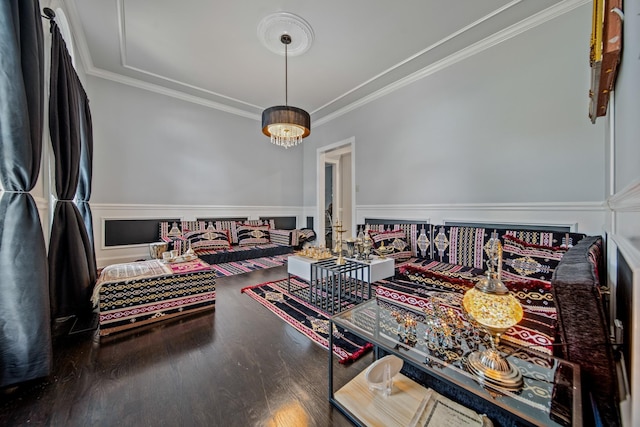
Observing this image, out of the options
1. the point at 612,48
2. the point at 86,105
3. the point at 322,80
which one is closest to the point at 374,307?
the point at 612,48

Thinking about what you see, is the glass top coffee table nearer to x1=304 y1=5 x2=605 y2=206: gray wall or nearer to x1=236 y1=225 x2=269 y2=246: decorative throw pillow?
x1=304 y1=5 x2=605 y2=206: gray wall

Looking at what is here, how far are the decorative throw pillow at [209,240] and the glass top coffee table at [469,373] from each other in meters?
3.35

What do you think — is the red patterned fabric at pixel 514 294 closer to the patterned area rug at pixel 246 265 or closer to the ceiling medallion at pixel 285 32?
the patterned area rug at pixel 246 265

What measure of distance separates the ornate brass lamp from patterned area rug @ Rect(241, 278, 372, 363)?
2.65ft

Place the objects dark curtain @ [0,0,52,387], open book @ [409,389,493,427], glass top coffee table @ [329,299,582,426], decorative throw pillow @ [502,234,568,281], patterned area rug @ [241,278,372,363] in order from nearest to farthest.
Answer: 1. glass top coffee table @ [329,299,582,426]
2. open book @ [409,389,493,427]
3. dark curtain @ [0,0,52,387]
4. patterned area rug @ [241,278,372,363]
5. decorative throw pillow @ [502,234,568,281]

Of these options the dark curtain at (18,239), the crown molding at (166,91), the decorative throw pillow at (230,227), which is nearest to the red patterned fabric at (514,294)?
the dark curtain at (18,239)

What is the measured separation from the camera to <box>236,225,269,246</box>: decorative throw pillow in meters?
4.47

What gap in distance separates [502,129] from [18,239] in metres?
4.08

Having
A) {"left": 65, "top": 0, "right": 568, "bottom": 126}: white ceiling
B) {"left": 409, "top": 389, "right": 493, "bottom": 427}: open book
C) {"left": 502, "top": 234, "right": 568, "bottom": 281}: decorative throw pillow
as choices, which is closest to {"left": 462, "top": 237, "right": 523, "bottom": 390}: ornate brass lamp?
{"left": 409, "top": 389, "right": 493, "bottom": 427}: open book

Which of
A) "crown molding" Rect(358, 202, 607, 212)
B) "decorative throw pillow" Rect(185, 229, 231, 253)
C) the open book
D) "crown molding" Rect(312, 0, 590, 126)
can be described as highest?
"crown molding" Rect(312, 0, 590, 126)

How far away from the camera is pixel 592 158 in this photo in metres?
2.12

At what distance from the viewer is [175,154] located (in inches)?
162

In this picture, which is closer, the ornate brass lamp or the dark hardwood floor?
the ornate brass lamp

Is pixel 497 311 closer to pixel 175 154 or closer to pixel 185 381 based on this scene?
pixel 185 381
